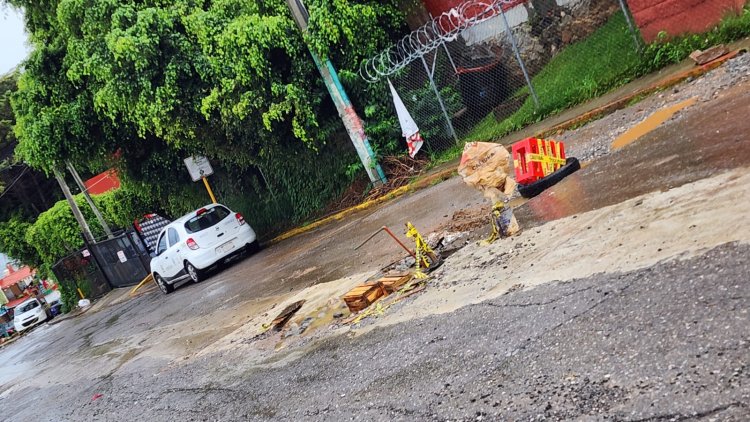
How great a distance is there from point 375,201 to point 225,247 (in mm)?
4443

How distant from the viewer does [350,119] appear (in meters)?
15.3

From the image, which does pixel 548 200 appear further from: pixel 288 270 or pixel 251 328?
pixel 288 270

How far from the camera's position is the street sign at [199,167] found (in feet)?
64.6

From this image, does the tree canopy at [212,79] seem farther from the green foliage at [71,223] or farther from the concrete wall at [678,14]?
the green foliage at [71,223]

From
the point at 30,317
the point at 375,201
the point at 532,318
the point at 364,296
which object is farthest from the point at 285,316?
the point at 30,317

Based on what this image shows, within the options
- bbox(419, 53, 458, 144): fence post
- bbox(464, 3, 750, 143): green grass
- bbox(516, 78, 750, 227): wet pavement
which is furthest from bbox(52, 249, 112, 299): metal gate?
bbox(516, 78, 750, 227): wet pavement

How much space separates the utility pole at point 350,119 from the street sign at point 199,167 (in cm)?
595

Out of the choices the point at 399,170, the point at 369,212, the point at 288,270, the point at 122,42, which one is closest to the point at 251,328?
the point at 288,270

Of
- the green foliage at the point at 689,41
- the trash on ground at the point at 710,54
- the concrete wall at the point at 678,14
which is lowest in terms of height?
the trash on ground at the point at 710,54

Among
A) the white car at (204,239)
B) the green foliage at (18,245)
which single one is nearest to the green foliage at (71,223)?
the green foliage at (18,245)

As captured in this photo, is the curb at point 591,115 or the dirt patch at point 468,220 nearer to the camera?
the dirt patch at point 468,220

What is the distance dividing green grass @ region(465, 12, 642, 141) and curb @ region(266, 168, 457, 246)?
4.11 feet

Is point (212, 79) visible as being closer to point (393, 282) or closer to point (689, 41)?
point (393, 282)

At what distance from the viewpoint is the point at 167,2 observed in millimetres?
16453
